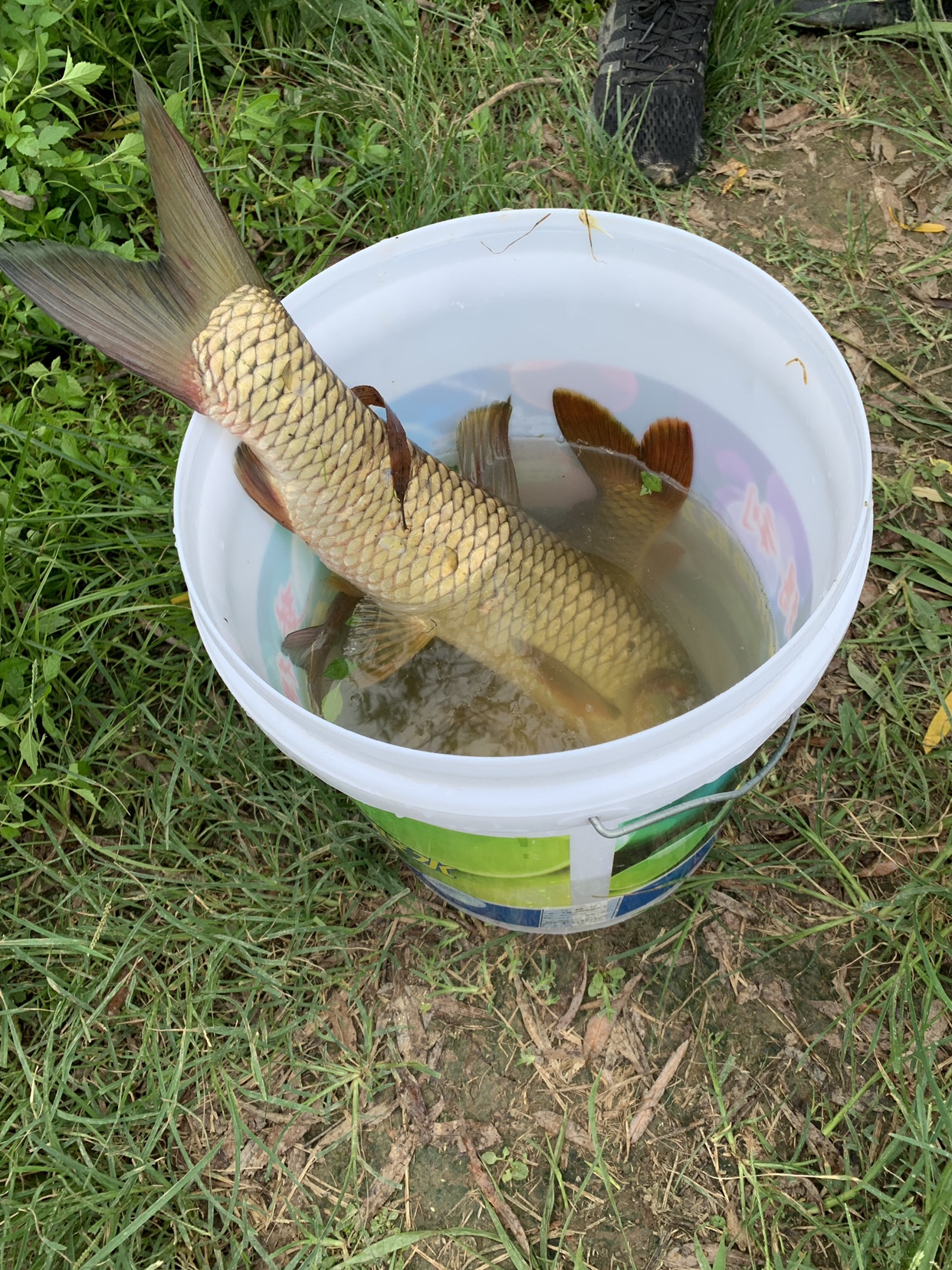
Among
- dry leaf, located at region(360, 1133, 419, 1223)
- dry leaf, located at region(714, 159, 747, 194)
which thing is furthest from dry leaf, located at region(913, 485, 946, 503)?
dry leaf, located at region(360, 1133, 419, 1223)

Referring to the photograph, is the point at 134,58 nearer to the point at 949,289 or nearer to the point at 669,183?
the point at 669,183

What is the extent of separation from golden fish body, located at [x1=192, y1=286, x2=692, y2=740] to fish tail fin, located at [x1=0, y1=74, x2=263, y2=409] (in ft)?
0.07

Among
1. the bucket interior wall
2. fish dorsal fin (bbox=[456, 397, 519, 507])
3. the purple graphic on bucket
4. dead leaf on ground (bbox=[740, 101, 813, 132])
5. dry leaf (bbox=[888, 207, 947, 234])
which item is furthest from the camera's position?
dead leaf on ground (bbox=[740, 101, 813, 132])

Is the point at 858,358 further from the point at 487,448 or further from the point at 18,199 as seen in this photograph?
the point at 18,199

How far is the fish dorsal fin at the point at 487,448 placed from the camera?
1409 mm

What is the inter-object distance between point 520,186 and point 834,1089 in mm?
1539

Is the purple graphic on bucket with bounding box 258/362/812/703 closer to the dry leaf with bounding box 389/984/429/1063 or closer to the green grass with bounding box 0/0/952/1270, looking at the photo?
the green grass with bounding box 0/0/952/1270

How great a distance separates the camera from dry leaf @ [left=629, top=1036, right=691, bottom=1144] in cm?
114

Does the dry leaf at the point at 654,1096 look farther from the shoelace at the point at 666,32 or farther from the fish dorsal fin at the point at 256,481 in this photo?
the shoelace at the point at 666,32

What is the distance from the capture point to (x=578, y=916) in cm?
111

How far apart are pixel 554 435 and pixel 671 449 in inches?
8.6

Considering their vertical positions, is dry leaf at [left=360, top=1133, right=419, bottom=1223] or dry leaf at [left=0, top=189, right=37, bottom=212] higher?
dry leaf at [left=0, top=189, right=37, bottom=212]

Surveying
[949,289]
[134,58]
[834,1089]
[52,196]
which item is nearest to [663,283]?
[949,289]

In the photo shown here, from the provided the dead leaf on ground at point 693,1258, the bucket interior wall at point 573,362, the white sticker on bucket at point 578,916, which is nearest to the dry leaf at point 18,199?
the bucket interior wall at point 573,362
